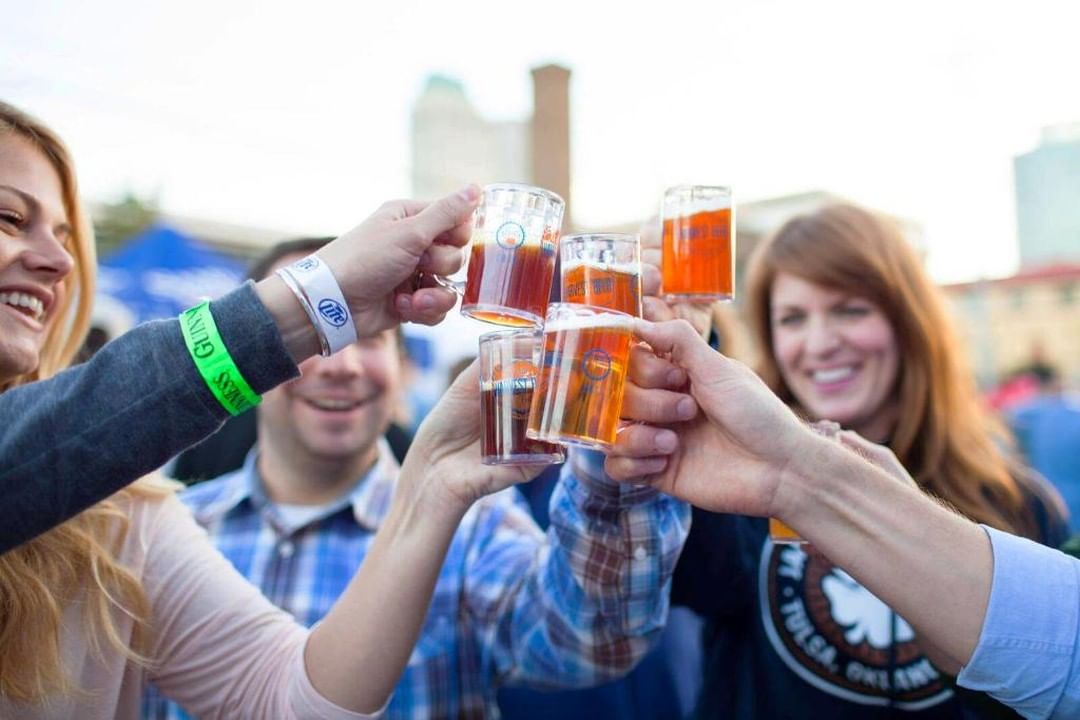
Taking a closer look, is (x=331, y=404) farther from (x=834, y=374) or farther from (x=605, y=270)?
(x=834, y=374)

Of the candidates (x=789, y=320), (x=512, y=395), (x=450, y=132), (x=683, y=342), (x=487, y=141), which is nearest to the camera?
(x=683, y=342)

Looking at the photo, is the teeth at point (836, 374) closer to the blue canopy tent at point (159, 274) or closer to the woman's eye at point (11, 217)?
the woman's eye at point (11, 217)

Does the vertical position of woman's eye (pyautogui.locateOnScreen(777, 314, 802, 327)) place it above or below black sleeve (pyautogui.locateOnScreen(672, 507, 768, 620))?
above

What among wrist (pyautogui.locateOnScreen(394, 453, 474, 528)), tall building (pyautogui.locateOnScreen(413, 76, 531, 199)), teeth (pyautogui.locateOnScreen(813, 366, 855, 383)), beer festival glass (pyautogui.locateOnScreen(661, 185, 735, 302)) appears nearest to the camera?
wrist (pyautogui.locateOnScreen(394, 453, 474, 528))

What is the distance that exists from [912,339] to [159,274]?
5042 millimetres

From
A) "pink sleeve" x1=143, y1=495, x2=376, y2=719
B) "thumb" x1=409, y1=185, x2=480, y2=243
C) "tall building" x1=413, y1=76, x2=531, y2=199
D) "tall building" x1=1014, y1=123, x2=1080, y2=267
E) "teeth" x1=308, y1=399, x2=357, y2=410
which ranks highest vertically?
"tall building" x1=413, y1=76, x2=531, y2=199

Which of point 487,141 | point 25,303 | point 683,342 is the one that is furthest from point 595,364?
point 487,141

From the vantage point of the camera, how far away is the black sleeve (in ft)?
6.76

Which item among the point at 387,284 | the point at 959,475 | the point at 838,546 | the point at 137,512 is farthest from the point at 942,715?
the point at 137,512

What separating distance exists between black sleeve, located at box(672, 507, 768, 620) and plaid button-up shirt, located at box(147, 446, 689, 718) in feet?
0.52

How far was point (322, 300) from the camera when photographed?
133 cm

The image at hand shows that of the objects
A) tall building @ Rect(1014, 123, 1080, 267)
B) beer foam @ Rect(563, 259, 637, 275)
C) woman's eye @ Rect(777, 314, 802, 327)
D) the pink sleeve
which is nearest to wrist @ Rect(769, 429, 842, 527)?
beer foam @ Rect(563, 259, 637, 275)

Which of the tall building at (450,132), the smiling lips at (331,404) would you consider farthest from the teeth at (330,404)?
the tall building at (450,132)

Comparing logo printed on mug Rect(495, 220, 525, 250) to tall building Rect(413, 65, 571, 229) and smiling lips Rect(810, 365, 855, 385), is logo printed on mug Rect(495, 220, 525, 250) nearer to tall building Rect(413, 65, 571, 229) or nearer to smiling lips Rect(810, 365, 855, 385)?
tall building Rect(413, 65, 571, 229)
